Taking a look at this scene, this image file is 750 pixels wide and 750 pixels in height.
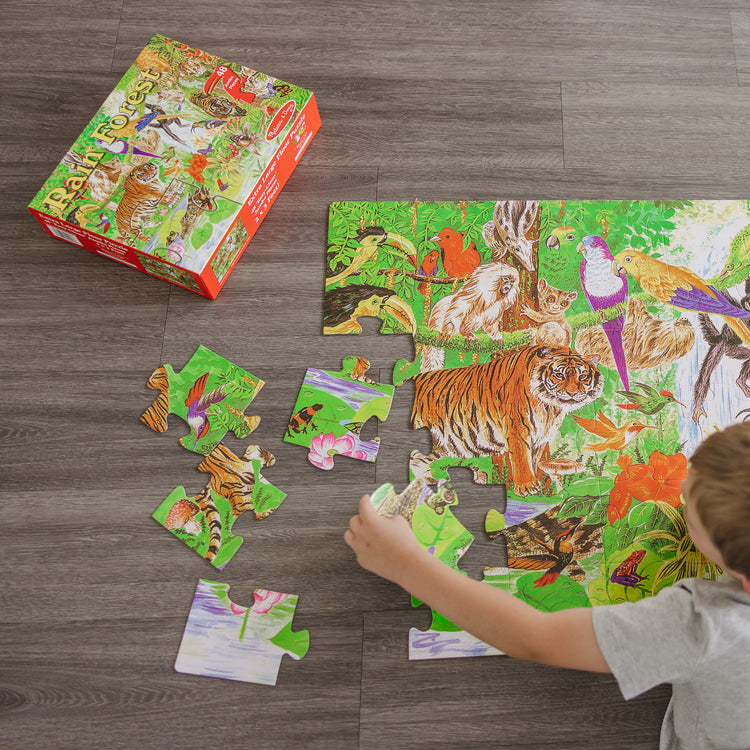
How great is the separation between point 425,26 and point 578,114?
1.24 ft

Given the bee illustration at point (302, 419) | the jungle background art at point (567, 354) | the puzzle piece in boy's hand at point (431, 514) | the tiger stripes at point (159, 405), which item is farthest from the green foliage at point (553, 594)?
the tiger stripes at point (159, 405)

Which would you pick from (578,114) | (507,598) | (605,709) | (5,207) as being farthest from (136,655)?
(578,114)

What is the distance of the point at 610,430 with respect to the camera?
3.79ft

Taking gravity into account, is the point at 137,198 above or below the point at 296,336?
above

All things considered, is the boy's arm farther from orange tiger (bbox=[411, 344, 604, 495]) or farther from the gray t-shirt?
orange tiger (bbox=[411, 344, 604, 495])

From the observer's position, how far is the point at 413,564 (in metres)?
1.01

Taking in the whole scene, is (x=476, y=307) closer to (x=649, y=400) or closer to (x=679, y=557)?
(x=649, y=400)

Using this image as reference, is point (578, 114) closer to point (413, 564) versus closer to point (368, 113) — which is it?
point (368, 113)

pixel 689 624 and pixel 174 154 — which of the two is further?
pixel 174 154

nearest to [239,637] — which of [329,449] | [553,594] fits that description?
[329,449]

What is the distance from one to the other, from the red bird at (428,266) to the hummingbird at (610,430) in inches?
13.9

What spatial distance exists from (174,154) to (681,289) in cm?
95

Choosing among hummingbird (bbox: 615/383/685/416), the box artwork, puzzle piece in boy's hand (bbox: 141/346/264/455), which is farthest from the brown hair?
the box artwork

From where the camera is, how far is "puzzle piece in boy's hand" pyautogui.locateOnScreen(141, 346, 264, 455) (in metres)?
1.17
